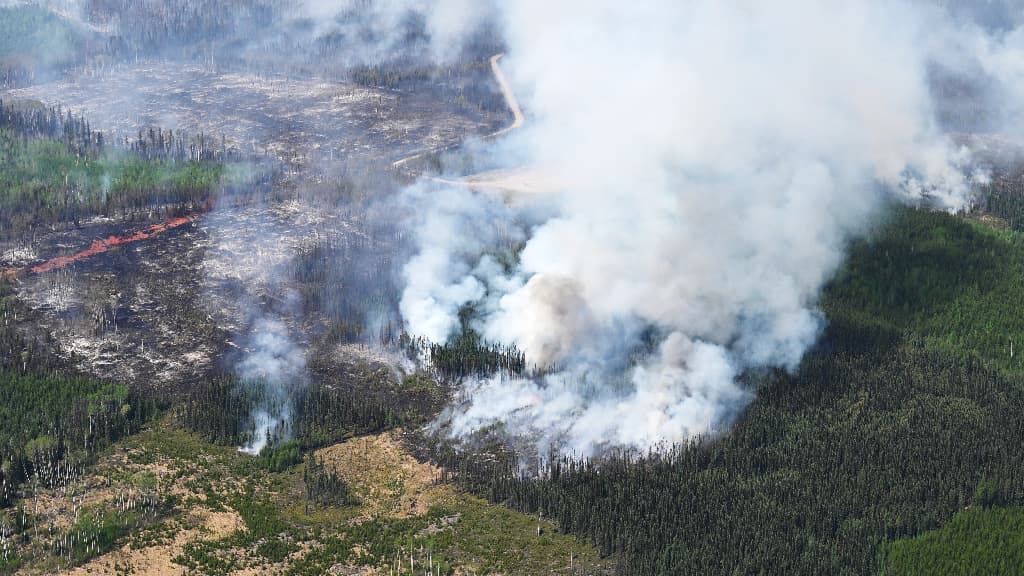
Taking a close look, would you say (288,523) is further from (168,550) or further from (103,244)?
(103,244)

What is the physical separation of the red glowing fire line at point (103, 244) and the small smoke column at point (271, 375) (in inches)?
1145

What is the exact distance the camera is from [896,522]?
12962cm

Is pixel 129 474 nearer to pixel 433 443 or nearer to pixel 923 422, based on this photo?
pixel 433 443

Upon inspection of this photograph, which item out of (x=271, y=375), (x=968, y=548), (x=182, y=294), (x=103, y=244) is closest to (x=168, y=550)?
(x=271, y=375)

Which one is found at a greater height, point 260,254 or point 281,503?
point 260,254

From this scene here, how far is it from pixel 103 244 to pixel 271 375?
44.3 metres

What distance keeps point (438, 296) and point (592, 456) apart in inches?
1489

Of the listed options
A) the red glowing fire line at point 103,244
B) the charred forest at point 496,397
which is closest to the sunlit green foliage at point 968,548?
the charred forest at point 496,397

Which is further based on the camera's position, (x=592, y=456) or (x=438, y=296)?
(x=438, y=296)

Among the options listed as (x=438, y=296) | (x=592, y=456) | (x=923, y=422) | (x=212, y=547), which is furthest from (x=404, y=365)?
(x=923, y=422)

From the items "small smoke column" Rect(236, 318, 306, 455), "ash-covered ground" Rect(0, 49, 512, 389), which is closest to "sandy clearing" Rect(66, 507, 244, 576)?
"small smoke column" Rect(236, 318, 306, 455)

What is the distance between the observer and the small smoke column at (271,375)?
144m

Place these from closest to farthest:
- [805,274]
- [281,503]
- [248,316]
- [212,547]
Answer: [212,547]
[281,503]
[248,316]
[805,274]

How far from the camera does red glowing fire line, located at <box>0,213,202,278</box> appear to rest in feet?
582
